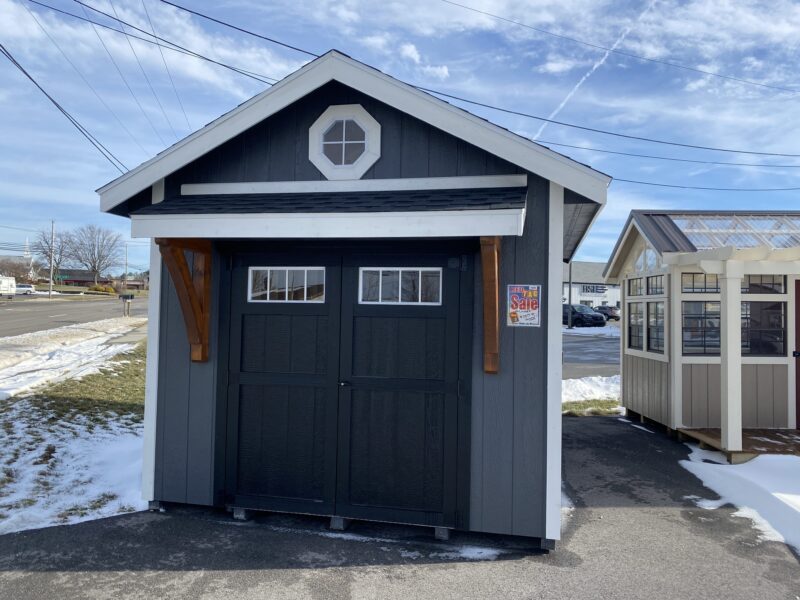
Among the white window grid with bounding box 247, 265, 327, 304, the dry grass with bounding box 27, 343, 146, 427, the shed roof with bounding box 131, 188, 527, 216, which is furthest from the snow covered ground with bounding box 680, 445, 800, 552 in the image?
the dry grass with bounding box 27, 343, 146, 427

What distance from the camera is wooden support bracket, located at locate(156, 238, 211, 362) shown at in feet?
12.6

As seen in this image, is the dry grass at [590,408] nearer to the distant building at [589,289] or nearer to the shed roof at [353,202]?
the shed roof at [353,202]

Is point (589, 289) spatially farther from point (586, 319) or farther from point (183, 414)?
point (183, 414)

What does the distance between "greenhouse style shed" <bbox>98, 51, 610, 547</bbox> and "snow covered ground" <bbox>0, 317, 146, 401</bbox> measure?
4.95 metres

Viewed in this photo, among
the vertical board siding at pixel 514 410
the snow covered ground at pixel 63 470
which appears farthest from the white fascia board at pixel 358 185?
the snow covered ground at pixel 63 470

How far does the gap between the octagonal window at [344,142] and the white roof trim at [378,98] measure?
310 millimetres

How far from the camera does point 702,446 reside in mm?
6238

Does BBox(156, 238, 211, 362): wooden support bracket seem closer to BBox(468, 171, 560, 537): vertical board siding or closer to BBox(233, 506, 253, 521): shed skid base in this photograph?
BBox(233, 506, 253, 521): shed skid base

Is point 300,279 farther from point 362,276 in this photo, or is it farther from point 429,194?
point 429,194

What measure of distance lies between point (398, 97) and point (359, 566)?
124 inches

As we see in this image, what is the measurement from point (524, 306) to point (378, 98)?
1.83 metres

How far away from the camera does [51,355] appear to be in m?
11.6

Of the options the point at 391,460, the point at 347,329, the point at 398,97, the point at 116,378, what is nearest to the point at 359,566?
the point at 391,460

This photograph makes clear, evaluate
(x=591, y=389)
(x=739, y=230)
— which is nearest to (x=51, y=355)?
(x=591, y=389)
